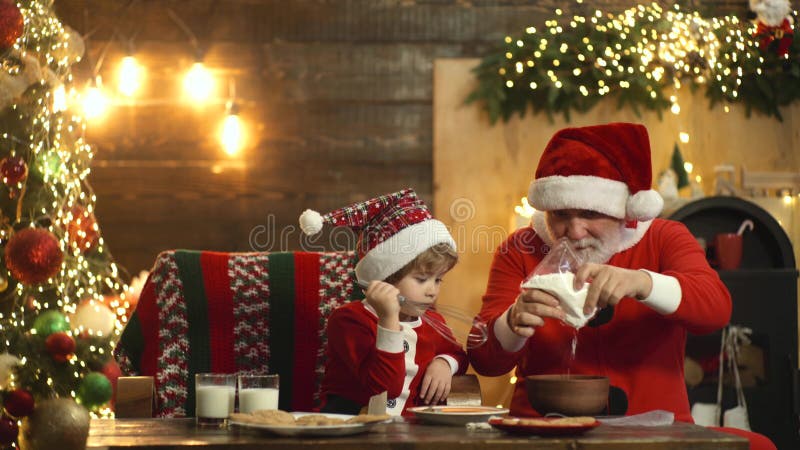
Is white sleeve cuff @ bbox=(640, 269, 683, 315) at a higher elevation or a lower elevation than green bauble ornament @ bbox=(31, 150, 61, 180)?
lower

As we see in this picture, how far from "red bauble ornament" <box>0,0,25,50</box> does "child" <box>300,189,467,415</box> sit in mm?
1268

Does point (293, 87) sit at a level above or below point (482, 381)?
above

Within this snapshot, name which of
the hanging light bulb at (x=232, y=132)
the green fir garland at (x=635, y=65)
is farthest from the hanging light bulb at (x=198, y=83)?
the green fir garland at (x=635, y=65)

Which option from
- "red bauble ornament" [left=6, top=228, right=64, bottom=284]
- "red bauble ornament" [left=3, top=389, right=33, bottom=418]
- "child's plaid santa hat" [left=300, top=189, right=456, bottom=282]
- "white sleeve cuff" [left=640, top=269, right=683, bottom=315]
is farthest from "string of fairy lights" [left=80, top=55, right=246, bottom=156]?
"white sleeve cuff" [left=640, top=269, right=683, bottom=315]

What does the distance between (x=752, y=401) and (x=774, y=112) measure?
1289mm

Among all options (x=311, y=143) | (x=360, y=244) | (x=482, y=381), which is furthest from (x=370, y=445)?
(x=311, y=143)

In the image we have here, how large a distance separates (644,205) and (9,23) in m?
1.95

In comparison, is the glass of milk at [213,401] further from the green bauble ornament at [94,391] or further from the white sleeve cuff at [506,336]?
the green bauble ornament at [94,391]

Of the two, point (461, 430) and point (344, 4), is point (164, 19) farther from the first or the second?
point (461, 430)

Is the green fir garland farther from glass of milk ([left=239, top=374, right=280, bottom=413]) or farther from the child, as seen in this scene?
glass of milk ([left=239, top=374, right=280, bottom=413])

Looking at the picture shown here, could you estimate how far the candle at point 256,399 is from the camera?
1713 millimetres

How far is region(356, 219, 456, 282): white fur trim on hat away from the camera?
2.24 m

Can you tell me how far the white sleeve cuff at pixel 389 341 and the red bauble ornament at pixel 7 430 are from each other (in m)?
1.57

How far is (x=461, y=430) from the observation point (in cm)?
157
